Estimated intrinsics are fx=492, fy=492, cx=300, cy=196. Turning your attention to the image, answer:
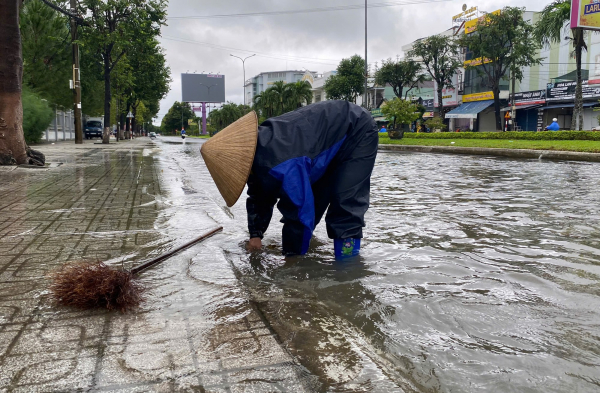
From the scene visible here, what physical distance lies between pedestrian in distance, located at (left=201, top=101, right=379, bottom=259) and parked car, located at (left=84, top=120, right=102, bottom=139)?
1642 inches

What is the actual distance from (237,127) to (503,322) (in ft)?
6.60

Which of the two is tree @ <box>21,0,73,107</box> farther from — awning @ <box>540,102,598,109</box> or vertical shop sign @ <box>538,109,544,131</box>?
vertical shop sign @ <box>538,109,544,131</box>

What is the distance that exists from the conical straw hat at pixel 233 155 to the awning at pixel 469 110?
43732 mm

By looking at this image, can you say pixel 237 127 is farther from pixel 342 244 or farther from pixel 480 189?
pixel 480 189

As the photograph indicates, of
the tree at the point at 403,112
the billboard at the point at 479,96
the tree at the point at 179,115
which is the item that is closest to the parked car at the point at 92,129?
the tree at the point at 403,112

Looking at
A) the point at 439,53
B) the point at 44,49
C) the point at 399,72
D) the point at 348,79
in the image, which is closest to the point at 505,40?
the point at 439,53

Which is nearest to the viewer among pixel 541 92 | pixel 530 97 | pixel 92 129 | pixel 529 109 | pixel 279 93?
pixel 541 92

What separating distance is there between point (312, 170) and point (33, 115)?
20.9m

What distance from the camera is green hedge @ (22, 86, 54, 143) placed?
20.3 metres

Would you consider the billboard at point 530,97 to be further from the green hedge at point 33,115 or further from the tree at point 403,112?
the green hedge at point 33,115

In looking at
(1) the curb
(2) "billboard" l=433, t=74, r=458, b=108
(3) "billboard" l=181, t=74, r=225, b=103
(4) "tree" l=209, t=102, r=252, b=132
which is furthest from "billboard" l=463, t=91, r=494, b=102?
(3) "billboard" l=181, t=74, r=225, b=103

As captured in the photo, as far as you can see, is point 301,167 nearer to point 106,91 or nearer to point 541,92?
point 106,91

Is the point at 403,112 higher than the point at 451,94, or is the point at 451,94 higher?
the point at 451,94

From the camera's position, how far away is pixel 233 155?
325cm
